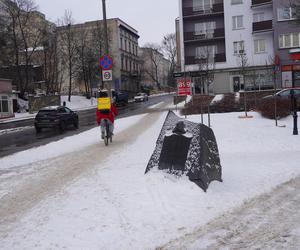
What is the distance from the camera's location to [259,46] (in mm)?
42188

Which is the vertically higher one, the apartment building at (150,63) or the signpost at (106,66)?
the apartment building at (150,63)

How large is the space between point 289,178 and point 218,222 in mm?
2802

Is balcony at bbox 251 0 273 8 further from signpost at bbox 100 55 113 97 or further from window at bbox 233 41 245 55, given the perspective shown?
signpost at bbox 100 55 113 97

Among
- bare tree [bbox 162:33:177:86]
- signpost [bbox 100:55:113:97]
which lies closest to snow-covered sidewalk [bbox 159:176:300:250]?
signpost [bbox 100:55:113:97]

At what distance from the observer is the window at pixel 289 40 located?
38.8m

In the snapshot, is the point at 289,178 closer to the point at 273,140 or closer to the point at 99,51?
the point at 273,140

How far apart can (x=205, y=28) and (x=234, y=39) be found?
4131 mm

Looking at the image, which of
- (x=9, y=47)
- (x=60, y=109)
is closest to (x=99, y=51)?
(x=9, y=47)

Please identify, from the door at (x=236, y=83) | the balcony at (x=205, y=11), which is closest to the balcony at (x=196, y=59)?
the door at (x=236, y=83)

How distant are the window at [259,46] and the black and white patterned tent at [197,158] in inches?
1488

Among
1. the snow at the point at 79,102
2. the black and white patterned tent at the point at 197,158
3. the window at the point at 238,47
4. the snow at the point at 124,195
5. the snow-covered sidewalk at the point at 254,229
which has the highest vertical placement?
the window at the point at 238,47

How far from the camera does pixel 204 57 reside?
4288 centimetres

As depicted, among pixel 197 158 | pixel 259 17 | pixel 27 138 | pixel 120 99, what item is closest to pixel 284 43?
pixel 259 17

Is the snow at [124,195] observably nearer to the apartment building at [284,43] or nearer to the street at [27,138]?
the street at [27,138]
